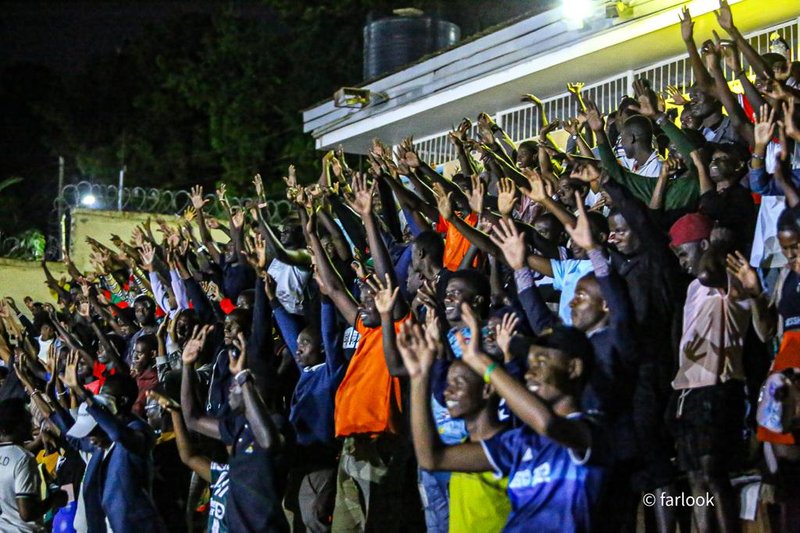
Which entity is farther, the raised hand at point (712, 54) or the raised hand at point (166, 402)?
the raised hand at point (712, 54)

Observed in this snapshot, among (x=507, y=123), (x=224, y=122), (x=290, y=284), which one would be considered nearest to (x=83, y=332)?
(x=290, y=284)

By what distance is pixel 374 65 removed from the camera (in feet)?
60.7

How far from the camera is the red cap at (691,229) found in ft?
22.5

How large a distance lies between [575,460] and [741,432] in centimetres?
176

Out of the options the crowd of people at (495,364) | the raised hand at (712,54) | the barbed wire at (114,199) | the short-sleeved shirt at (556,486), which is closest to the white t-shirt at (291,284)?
the crowd of people at (495,364)

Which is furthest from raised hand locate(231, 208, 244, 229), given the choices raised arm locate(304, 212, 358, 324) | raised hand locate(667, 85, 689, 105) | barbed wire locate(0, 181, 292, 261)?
barbed wire locate(0, 181, 292, 261)

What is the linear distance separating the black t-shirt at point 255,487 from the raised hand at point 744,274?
112 inches

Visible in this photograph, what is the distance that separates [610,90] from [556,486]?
310 inches

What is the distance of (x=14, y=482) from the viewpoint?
8.16 meters

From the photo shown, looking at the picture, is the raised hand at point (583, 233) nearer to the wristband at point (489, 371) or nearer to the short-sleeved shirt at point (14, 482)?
the wristband at point (489, 371)

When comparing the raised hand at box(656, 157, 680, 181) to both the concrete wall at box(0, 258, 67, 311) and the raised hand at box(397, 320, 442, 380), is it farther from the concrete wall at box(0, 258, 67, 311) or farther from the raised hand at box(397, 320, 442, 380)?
the concrete wall at box(0, 258, 67, 311)

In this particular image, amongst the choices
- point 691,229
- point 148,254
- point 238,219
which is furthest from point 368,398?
point 148,254

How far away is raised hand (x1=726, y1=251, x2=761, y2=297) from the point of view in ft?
21.3

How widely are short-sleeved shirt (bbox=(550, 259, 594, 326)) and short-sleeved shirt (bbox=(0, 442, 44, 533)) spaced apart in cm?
394
